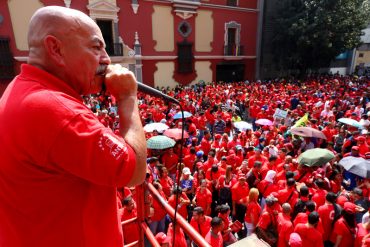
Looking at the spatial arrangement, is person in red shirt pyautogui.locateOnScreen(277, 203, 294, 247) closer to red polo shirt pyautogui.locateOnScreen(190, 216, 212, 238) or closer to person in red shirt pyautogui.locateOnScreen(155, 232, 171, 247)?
red polo shirt pyautogui.locateOnScreen(190, 216, 212, 238)

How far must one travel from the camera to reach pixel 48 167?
39.4 inches

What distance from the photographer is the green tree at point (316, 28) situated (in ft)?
80.6

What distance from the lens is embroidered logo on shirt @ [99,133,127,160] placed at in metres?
0.99

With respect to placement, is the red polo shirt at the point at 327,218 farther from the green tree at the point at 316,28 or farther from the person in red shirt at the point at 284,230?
the green tree at the point at 316,28

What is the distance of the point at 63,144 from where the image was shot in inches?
37.4

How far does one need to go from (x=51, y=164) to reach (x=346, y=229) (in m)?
4.72

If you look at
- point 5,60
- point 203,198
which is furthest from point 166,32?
point 203,198

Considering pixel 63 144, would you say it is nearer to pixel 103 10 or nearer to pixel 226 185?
pixel 226 185

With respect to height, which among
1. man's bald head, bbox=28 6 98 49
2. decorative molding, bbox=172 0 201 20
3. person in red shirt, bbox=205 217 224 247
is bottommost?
person in red shirt, bbox=205 217 224 247

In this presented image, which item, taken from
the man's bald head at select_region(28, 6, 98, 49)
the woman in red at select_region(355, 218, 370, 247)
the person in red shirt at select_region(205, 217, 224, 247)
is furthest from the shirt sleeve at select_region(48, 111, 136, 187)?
the woman in red at select_region(355, 218, 370, 247)

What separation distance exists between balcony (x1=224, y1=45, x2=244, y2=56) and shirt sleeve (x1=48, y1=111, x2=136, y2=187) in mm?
26432

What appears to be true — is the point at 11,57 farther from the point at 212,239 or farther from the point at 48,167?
the point at 48,167

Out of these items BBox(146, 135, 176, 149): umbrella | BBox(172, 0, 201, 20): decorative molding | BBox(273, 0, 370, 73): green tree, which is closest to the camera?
BBox(146, 135, 176, 149): umbrella

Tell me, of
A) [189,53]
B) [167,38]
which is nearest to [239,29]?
[189,53]
